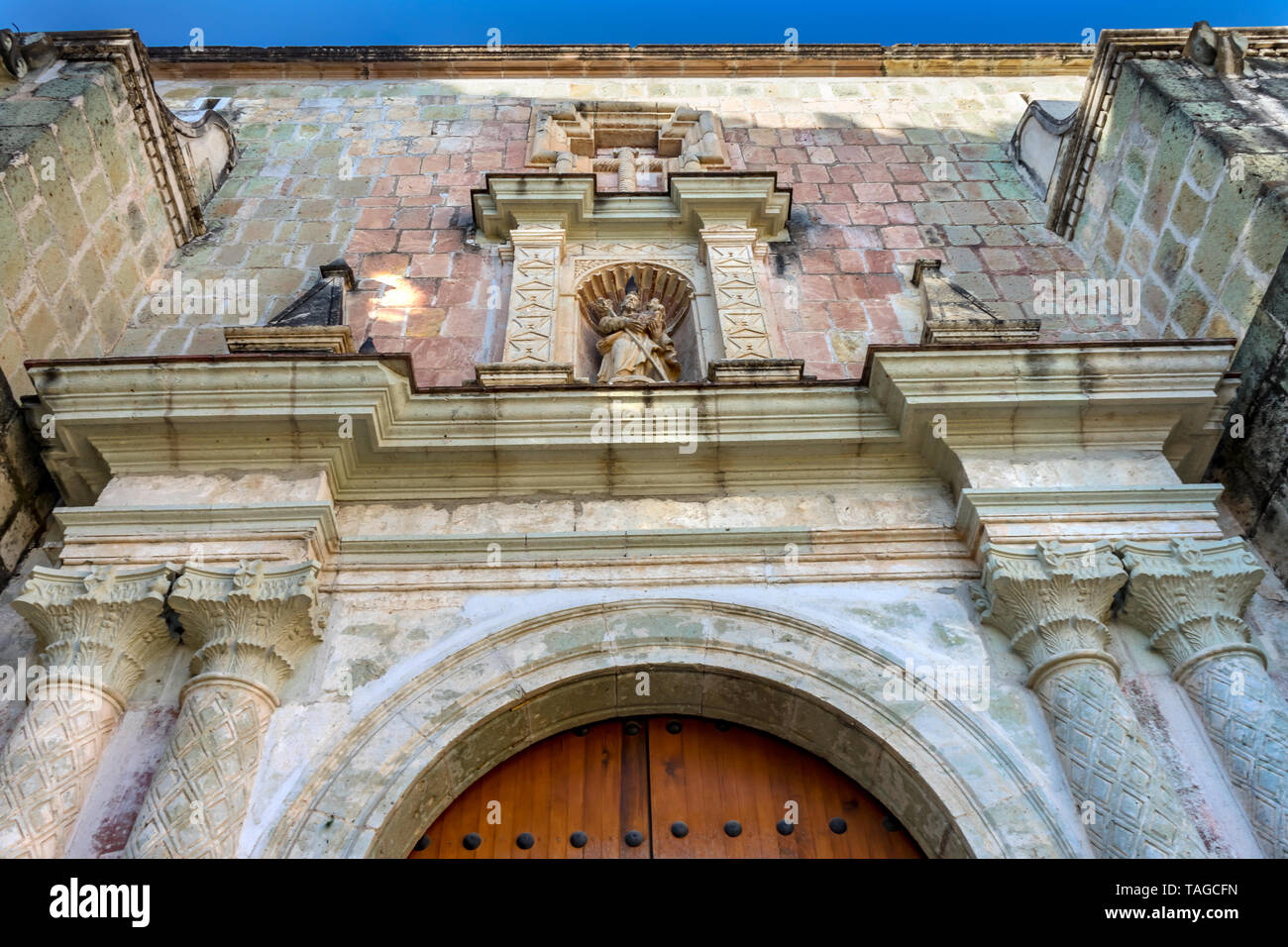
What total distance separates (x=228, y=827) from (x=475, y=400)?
2.41 meters

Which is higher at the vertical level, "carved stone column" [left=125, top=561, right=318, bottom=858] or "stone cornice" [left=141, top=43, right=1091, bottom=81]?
"stone cornice" [left=141, top=43, right=1091, bottom=81]


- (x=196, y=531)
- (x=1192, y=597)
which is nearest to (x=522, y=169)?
(x=196, y=531)

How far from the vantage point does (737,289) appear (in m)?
7.34

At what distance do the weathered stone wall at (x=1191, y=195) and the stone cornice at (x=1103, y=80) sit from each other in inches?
3.4

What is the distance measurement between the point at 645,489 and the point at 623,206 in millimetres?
3191

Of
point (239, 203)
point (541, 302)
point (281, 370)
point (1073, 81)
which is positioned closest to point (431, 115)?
point (239, 203)

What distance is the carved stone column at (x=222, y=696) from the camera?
163 inches

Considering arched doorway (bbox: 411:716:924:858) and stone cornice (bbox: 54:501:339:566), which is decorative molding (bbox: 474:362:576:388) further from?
arched doorway (bbox: 411:716:924:858)

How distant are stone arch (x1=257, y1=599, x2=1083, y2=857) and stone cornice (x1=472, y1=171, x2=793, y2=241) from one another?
3.78 meters

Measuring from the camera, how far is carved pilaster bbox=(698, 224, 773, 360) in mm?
6805

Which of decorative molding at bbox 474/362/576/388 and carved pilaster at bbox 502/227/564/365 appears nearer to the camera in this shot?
decorative molding at bbox 474/362/576/388

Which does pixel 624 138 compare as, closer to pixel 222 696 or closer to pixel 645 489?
pixel 645 489

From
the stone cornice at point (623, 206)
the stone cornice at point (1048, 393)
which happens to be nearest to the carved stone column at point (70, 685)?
the stone cornice at point (1048, 393)

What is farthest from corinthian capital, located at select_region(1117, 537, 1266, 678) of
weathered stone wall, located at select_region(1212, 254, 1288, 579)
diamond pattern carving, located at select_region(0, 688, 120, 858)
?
diamond pattern carving, located at select_region(0, 688, 120, 858)
